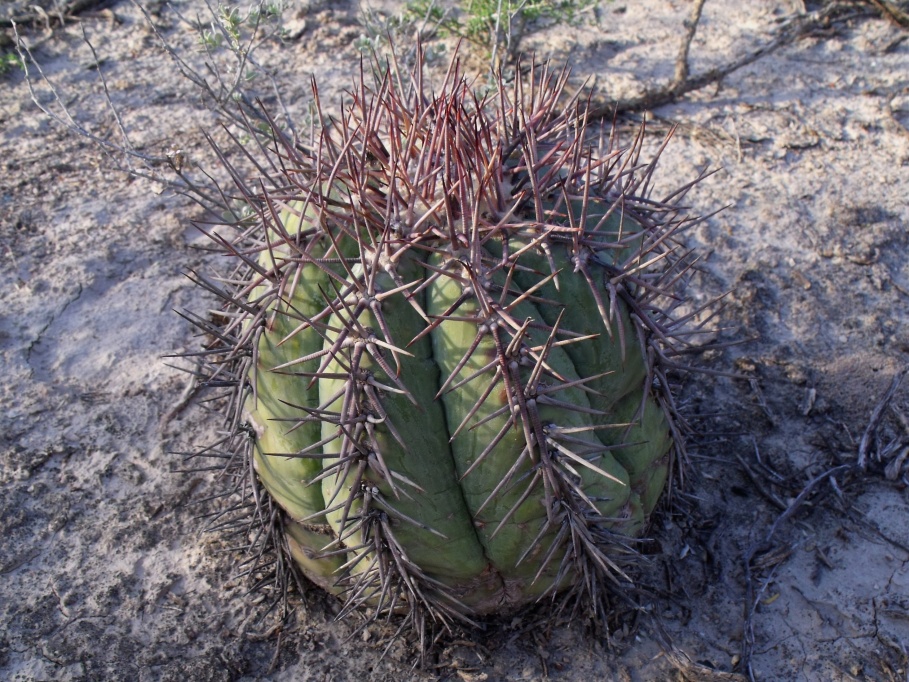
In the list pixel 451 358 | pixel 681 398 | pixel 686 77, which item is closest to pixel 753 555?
pixel 681 398

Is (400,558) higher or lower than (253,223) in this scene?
lower

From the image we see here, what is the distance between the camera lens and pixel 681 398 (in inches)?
114

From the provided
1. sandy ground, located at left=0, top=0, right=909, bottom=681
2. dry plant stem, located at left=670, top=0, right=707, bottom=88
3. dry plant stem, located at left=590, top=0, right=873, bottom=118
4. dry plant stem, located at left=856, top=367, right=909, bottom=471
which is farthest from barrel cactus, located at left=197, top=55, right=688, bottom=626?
dry plant stem, located at left=670, top=0, right=707, bottom=88

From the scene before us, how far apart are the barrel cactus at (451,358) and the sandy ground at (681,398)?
42 centimetres

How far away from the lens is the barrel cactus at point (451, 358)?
69.0 inches

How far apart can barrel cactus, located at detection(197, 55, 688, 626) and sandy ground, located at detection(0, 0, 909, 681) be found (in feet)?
1.39

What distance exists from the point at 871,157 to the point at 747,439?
5.99 ft

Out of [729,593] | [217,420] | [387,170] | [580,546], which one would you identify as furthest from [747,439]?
[217,420]

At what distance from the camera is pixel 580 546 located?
2.01 metres

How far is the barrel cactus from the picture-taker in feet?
5.75

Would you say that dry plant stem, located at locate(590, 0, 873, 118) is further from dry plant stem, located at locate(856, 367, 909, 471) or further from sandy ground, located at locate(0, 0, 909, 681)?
dry plant stem, located at locate(856, 367, 909, 471)

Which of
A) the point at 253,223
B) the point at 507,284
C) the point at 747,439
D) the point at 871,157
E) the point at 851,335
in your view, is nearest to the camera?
the point at 507,284

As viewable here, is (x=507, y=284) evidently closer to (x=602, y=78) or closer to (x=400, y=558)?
(x=400, y=558)

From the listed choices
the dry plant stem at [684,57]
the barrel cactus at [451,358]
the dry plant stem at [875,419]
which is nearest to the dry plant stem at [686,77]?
the dry plant stem at [684,57]
